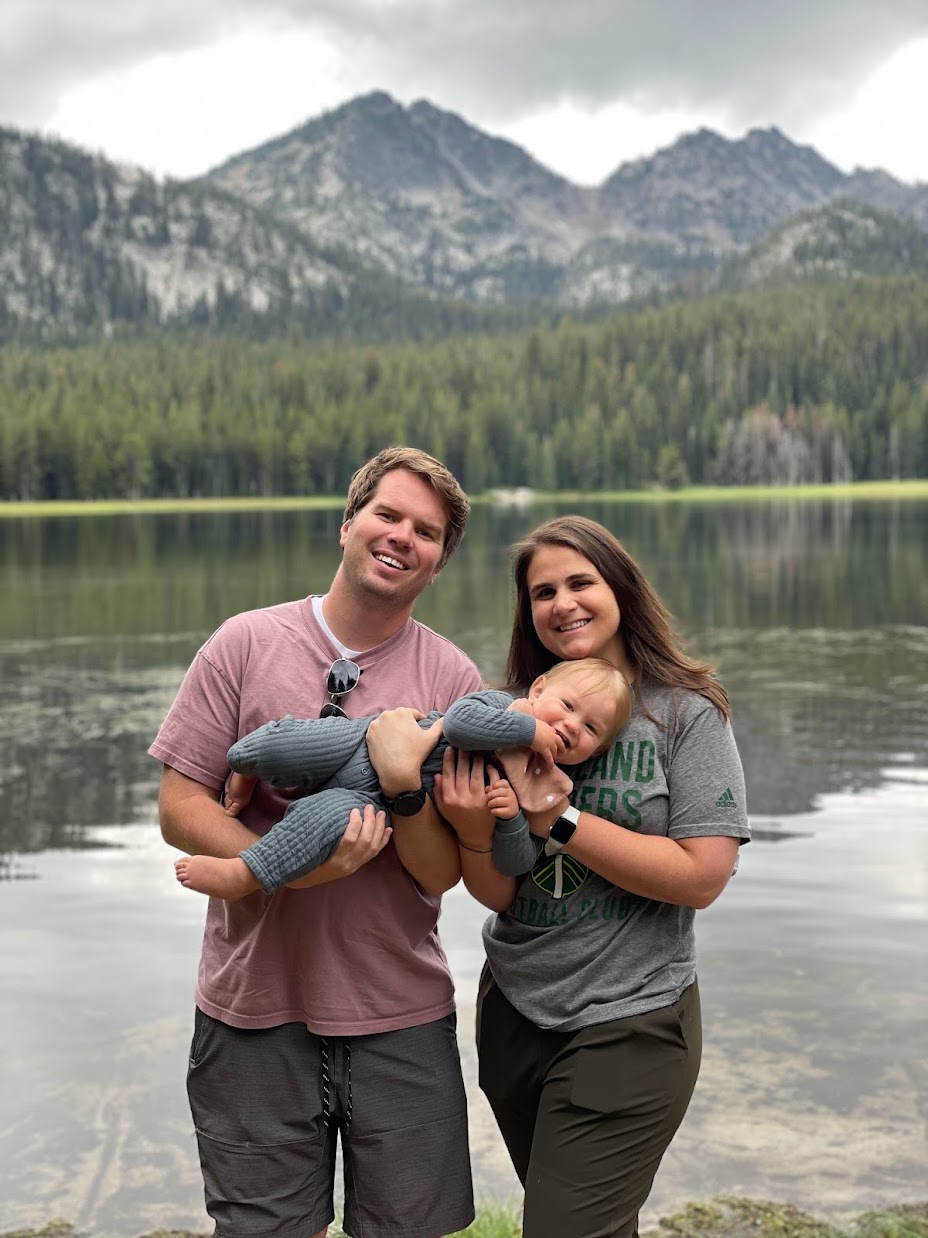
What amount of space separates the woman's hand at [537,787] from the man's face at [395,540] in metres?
0.68

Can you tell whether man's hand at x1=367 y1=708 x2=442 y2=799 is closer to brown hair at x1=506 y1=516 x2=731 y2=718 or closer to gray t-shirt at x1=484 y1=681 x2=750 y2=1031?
gray t-shirt at x1=484 y1=681 x2=750 y2=1031

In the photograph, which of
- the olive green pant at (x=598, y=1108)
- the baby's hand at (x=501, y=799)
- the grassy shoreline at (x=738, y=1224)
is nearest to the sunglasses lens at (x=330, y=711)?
the baby's hand at (x=501, y=799)

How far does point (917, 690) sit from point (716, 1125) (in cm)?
1588

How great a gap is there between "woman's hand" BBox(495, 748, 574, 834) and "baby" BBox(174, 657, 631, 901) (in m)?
0.03

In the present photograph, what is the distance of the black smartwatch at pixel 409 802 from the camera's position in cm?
341

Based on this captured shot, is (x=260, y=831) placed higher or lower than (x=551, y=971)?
higher

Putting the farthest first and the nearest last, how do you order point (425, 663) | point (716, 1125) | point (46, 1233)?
point (716, 1125)
point (46, 1233)
point (425, 663)

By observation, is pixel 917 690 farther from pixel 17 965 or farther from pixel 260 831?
pixel 260 831

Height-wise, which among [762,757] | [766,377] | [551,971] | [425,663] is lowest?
[762,757]

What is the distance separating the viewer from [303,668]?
147 inches

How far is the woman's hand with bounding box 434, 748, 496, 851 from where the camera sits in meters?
3.34

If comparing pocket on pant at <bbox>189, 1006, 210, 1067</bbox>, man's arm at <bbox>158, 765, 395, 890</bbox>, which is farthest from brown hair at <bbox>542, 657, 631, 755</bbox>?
pocket on pant at <bbox>189, 1006, 210, 1067</bbox>

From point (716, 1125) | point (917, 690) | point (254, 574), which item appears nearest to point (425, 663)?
point (716, 1125)

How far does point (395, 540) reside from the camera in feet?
12.3
